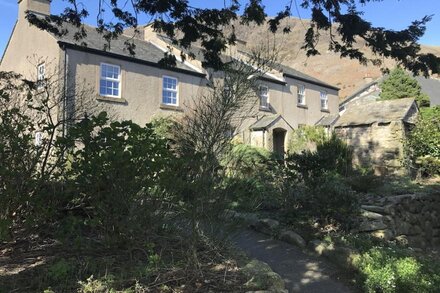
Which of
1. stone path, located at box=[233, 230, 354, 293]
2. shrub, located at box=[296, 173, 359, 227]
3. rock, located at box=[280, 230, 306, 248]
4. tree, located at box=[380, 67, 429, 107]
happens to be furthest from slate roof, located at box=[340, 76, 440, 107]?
stone path, located at box=[233, 230, 354, 293]

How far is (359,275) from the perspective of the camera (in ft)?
18.1

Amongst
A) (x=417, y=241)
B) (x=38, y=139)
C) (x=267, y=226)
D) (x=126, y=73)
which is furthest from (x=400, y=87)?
(x=38, y=139)

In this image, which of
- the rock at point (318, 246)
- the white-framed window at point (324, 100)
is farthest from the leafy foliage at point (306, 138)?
the rock at point (318, 246)

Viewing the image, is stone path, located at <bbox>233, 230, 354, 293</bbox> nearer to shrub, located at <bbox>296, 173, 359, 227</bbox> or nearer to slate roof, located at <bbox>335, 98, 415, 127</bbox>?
shrub, located at <bbox>296, 173, 359, 227</bbox>

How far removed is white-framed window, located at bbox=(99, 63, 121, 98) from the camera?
1884 centimetres

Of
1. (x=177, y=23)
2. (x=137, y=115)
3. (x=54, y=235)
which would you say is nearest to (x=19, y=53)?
(x=137, y=115)

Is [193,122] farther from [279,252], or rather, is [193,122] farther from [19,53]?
[19,53]

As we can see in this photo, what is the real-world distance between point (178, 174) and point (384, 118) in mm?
13553

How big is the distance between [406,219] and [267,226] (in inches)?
172

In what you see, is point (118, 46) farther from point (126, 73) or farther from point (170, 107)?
point (170, 107)

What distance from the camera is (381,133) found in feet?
52.7

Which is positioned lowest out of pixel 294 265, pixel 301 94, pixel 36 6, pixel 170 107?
pixel 294 265

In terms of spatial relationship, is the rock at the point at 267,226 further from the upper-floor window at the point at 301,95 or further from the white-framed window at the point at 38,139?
the upper-floor window at the point at 301,95

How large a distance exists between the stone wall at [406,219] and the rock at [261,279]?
3.82 m
